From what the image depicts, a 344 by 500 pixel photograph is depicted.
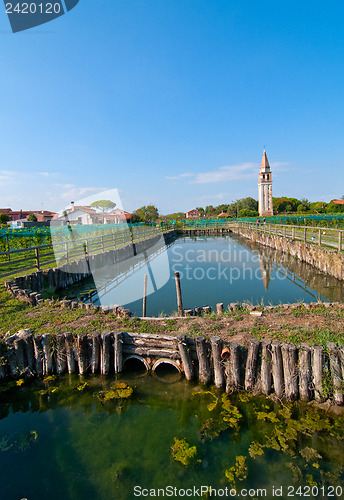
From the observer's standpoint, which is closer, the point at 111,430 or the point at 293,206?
the point at 111,430

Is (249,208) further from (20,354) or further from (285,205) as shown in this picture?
(20,354)

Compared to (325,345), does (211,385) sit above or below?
below

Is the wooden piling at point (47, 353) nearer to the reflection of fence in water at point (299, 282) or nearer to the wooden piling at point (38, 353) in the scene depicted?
the wooden piling at point (38, 353)

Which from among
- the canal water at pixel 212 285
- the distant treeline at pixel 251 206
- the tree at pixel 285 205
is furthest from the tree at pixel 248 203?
the canal water at pixel 212 285

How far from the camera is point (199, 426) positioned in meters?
4.42

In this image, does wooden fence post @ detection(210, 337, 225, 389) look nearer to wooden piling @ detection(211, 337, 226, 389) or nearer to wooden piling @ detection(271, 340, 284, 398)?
wooden piling @ detection(211, 337, 226, 389)

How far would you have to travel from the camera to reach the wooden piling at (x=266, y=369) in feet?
15.7

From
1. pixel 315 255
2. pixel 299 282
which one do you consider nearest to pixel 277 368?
pixel 299 282

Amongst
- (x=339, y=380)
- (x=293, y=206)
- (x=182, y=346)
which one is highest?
(x=293, y=206)

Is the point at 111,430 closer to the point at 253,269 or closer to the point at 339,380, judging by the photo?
the point at 339,380

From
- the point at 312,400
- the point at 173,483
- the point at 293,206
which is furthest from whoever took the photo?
the point at 293,206

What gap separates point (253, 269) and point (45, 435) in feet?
43.1

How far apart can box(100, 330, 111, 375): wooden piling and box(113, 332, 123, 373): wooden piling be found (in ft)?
0.42

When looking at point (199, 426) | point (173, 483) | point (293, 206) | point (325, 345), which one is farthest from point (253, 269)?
point (293, 206)
